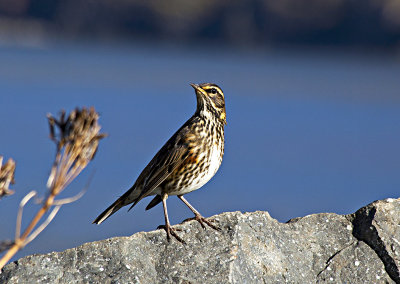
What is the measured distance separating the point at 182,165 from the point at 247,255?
159 cm

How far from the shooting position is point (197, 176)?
657cm

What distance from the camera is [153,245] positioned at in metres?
5.30

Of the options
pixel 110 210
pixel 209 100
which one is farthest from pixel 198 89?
pixel 110 210

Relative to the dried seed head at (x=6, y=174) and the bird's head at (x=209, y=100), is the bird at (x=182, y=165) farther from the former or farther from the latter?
the dried seed head at (x=6, y=174)

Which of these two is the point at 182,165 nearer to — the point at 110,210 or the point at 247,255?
the point at 110,210

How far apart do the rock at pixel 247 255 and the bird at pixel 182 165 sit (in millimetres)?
856

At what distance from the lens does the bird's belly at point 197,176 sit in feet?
21.5

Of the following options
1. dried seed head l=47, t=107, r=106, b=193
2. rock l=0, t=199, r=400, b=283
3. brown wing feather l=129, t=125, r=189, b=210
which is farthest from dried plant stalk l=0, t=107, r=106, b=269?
brown wing feather l=129, t=125, r=189, b=210

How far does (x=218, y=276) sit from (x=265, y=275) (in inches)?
18.7

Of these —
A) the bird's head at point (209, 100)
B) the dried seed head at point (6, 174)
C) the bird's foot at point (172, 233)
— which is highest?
the bird's head at point (209, 100)

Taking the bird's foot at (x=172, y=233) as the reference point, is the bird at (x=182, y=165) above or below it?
above

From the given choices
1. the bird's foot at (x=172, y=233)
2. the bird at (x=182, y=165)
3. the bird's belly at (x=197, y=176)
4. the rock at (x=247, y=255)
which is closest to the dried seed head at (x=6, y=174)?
the rock at (x=247, y=255)

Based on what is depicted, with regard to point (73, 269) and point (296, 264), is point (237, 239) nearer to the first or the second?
point (296, 264)

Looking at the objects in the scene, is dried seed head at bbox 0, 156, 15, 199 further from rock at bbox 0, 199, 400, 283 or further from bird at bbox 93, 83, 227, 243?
bird at bbox 93, 83, 227, 243
